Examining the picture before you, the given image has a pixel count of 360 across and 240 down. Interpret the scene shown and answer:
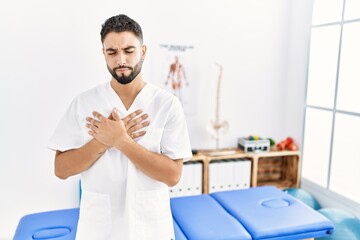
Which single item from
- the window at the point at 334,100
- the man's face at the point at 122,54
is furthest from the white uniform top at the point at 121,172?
the window at the point at 334,100

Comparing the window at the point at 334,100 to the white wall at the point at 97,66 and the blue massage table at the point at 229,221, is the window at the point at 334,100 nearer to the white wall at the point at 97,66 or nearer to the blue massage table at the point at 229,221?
the white wall at the point at 97,66

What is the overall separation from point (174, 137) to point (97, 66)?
162cm

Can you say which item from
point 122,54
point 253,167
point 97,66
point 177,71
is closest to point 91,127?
point 122,54

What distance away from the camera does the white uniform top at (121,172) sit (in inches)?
47.9

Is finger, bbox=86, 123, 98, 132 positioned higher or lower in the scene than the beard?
lower

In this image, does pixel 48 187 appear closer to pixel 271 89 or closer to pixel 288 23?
pixel 271 89

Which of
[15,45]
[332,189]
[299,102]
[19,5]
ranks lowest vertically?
[332,189]

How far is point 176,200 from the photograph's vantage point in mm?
2104

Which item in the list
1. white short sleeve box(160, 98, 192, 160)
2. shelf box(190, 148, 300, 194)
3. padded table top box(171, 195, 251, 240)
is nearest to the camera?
white short sleeve box(160, 98, 192, 160)

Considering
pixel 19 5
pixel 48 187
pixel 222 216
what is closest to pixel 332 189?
pixel 222 216

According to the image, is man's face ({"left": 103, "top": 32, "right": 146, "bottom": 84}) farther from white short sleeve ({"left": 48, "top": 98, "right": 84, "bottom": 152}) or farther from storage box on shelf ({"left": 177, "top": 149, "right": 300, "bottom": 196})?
storage box on shelf ({"left": 177, "top": 149, "right": 300, "bottom": 196})

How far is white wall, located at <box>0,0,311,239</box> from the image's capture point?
8.19ft

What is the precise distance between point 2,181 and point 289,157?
8.14 ft

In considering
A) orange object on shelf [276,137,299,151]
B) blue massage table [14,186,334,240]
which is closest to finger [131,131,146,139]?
blue massage table [14,186,334,240]
